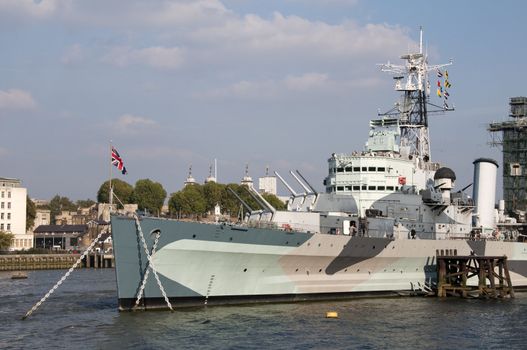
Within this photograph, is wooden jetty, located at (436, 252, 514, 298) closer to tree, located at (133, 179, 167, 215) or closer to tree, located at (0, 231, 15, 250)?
tree, located at (0, 231, 15, 250)

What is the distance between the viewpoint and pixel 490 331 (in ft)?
84.2

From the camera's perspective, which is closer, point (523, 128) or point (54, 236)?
point (523, 128)

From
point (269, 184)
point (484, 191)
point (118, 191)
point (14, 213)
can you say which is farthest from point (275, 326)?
point (269, 184)

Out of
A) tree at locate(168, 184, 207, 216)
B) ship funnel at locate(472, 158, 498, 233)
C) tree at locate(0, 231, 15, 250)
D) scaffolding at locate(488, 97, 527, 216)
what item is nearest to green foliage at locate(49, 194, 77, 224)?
tree at locate(168, 184, 207, 216)

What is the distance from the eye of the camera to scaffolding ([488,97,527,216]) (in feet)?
213

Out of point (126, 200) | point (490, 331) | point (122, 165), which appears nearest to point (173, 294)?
point (122, 165)

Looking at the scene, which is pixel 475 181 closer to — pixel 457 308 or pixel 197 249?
pixel 457 308

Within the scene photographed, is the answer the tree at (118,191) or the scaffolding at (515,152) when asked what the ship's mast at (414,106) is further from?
the tree at (118,191)

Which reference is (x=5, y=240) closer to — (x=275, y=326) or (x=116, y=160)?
(x=116, y=160)

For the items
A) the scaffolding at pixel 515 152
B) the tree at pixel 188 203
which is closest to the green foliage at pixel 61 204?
the tree at pixel 188 203

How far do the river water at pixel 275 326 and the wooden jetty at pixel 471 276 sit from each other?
68.2 inches

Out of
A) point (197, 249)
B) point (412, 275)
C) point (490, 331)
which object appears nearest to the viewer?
point (490, 331)

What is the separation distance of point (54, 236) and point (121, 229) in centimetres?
7671

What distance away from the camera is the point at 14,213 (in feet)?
285
